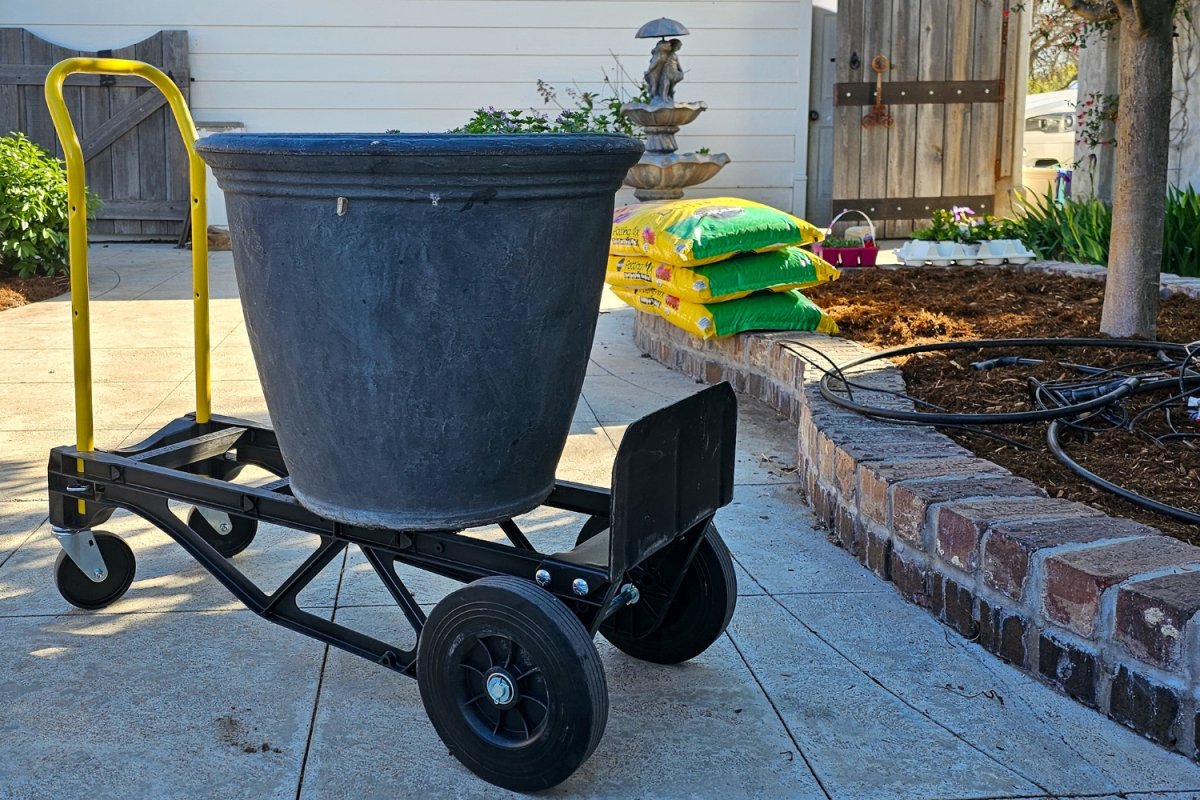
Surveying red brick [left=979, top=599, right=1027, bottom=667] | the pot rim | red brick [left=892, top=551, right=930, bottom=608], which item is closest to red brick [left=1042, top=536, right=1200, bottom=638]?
red brick [left=979, top=599, right=1027, bottom=667]

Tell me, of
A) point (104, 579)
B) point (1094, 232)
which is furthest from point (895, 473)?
point (1094, 232)

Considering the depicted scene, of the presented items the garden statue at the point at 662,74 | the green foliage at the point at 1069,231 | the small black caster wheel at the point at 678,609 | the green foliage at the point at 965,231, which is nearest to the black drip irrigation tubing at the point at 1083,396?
the small black caster wheel at the point at 678,609

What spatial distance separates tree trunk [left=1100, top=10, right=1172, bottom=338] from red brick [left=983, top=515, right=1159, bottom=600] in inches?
86.3

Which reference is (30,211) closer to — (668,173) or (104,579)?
(668,173)

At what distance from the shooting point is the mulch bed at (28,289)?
7.76m

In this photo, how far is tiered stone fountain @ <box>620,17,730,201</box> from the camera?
31.6 feet

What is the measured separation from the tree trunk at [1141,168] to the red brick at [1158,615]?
2.55m

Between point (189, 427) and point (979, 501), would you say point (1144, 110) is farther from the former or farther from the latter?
point (189, 427)

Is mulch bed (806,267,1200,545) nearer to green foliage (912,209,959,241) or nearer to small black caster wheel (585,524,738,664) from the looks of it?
green foliage (912,209,959,241)

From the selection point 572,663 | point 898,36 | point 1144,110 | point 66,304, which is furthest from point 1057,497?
point 898,36

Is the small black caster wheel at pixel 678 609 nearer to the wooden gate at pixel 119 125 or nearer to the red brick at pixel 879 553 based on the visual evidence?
the red brick at pixel 879 553

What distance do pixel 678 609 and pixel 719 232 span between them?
112 inches

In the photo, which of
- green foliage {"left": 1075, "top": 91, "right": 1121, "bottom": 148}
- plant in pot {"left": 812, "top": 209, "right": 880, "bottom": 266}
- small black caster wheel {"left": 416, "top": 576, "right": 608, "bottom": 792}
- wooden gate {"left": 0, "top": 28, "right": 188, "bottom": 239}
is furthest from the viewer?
wooden gate {"left": 0, "top": 28, "right": 188, "bottom": 239}

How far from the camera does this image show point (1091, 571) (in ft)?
8.34
